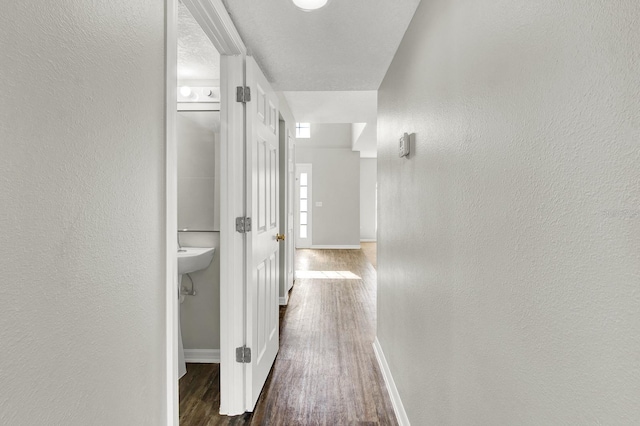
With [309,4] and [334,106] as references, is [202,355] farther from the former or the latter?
[334,106]

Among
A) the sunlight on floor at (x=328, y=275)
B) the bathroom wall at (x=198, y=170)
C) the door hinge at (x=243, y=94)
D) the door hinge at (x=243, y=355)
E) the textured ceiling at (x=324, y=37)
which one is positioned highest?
the textured ceiling at (x=324, y=37)

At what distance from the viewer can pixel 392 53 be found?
85.2 inches

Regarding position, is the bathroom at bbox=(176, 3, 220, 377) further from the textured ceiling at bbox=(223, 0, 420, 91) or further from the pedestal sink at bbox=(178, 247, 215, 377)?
the textured ceiling at bbox=(223, 0, 420, 91)

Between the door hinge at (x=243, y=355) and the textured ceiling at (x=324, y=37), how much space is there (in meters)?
1.62

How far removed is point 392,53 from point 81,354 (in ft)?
6.64

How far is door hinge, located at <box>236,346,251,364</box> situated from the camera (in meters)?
2.08

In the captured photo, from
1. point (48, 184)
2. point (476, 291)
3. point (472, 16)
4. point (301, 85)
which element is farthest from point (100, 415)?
point (301, 85)

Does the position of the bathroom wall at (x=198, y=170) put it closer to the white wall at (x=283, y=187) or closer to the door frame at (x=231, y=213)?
the door frame at (x=231, y=213)

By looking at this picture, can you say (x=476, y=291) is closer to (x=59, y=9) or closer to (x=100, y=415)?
(x=100, y=415)

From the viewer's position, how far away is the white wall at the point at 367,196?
33.5 feet

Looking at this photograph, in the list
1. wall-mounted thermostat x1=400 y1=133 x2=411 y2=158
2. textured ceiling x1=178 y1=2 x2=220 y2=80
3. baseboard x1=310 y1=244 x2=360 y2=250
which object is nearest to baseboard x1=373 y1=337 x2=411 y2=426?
wall-mounted thermostat x1=400 y1=133 x2=411 y2=158

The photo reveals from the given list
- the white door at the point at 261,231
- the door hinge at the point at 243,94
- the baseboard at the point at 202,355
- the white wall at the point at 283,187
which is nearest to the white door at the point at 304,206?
the white wall at the point at 283,187

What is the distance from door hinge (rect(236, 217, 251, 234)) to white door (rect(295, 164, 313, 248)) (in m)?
6.80

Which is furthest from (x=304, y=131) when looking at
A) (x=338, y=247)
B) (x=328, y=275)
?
(x=328, y=275)
